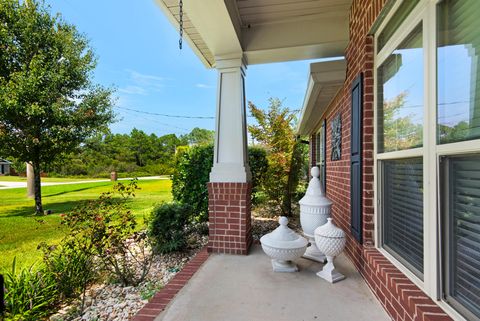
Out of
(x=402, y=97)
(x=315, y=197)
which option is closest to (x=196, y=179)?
(x=315, y=197)

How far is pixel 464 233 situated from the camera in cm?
131

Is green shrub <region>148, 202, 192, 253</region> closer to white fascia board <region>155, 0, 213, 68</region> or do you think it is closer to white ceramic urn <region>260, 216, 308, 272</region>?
white ceramic urn <region>260, 216, 308, 272</region>

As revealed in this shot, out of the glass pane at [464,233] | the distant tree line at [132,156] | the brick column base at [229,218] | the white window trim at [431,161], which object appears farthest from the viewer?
the distant tree line at [132,156]

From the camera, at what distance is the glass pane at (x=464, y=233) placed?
4.02ft

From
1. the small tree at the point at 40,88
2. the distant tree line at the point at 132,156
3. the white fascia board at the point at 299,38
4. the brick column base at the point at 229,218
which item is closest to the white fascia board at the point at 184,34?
the white fascia board at the point at 299,38

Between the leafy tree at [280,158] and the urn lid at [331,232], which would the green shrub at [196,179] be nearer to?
the leafy tree at [280,158]

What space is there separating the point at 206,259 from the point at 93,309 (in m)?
1.28

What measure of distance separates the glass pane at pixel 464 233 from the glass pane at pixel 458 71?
0.16m

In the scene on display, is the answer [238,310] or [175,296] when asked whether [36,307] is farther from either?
[238,310]

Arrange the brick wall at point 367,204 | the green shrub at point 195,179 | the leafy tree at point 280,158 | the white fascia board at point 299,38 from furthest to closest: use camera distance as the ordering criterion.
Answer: the leafy tree at point 280,158, the green shrub at point 195,179, the white fascia board at point 299,38, the brick wall at point 367,204

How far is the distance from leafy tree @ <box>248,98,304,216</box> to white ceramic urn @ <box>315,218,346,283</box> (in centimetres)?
403

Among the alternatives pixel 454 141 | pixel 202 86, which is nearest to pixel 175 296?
pixel 454 141

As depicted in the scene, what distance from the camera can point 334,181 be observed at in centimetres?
439

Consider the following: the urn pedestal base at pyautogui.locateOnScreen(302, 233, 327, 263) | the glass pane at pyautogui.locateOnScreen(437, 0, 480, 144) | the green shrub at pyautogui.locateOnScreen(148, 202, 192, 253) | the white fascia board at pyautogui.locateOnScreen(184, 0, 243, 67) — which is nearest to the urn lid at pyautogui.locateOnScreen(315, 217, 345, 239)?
the urn pedestal base at pyautogui.locateOnScreen(302, 233, 327, 263)
